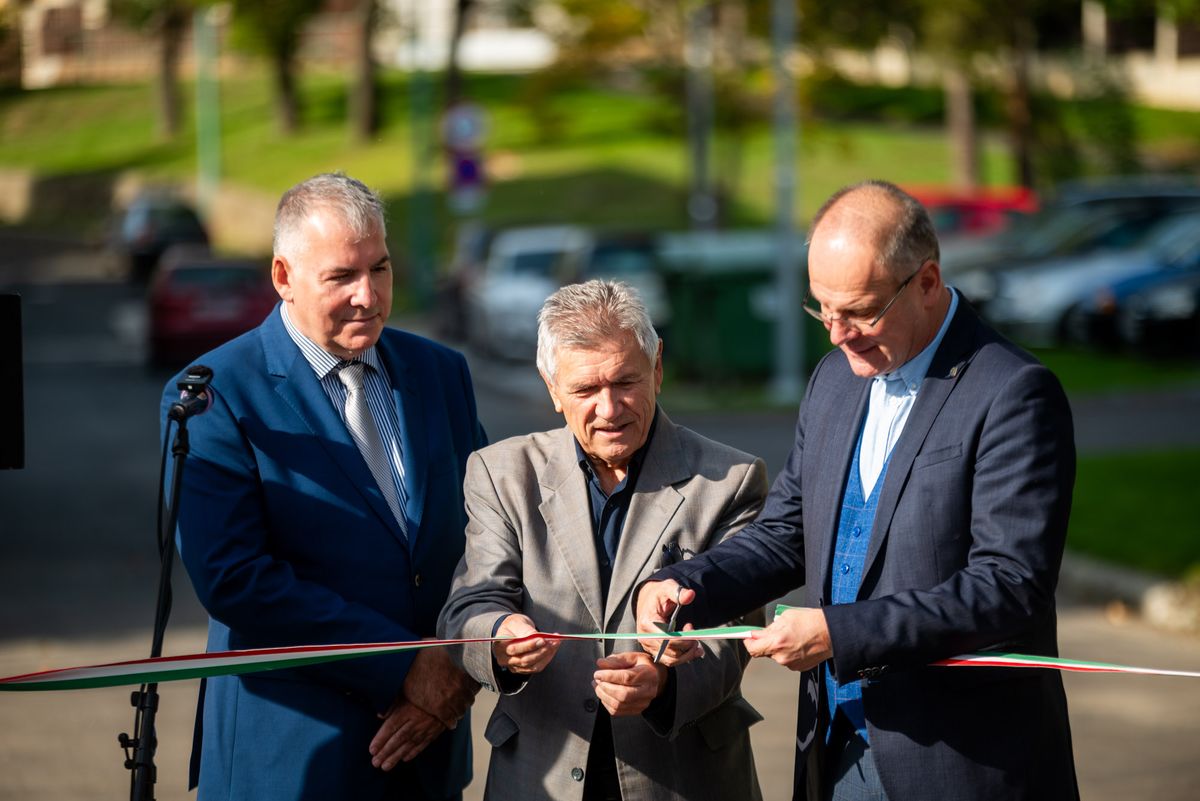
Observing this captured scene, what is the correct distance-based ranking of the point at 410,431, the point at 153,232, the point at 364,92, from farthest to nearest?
the point at 364,92 < the point at 153,232 < the point at 410,431

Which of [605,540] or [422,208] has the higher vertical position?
[422,208]

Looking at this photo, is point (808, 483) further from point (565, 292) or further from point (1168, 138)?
point (1168, 138)

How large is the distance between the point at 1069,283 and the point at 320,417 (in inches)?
755

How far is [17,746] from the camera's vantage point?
7414 mm

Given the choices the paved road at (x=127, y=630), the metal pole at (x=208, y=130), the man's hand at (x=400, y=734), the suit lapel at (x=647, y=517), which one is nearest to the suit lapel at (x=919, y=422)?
the suit lapel at (x=647, y=517)

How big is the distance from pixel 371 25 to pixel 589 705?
46498mm

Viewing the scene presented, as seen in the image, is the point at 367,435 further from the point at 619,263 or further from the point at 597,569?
the point at 619,263

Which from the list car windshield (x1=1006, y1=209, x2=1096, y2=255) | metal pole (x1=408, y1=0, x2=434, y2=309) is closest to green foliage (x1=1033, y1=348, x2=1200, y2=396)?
car windshield (x1=1006, y1=209, x2=1096, y2=255)

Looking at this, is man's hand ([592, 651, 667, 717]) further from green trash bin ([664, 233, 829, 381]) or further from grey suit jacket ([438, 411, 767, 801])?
green trash bin ([664, 233, 829, 381])

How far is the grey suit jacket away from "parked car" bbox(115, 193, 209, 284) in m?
35.6

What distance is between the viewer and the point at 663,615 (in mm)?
3506

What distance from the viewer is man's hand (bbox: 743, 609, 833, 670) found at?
3.33 metres

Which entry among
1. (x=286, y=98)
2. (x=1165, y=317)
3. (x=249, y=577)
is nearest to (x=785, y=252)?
(x=1165, y=317)

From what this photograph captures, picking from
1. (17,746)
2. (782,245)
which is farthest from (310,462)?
(782,245)
